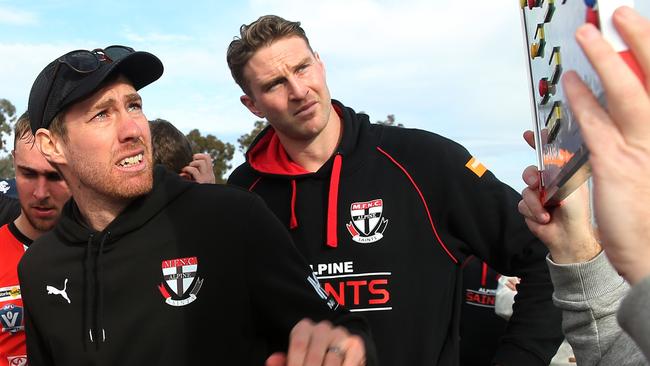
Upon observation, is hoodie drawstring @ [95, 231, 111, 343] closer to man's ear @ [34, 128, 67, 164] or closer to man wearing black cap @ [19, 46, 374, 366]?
man wearing black cap @ [19, 46, 374, 366]

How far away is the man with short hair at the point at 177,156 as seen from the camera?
4387 millimetres

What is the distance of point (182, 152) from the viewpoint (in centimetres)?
451

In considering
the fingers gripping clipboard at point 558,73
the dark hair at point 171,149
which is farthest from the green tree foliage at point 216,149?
the fingers gripping clipboard at point 558,73

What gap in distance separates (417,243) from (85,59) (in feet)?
5.11

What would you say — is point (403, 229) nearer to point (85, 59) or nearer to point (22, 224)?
point (85, 59)

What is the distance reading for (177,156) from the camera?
4504mm

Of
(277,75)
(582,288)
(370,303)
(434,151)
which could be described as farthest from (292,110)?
(582,288)

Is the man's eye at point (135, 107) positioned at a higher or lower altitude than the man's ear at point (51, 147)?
higher

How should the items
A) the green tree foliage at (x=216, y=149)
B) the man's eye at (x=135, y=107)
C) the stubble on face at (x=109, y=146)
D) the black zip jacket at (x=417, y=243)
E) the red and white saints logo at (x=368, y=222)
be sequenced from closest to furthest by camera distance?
1. the stubble on face at (x=109, y=146)
2. the man's eye at (x=135, y=107)
3. the black zip jacket at (x=417, y=243)
4. the red and white saints logo at (x=368, y=222)
5. the green tree foliage at (x=216, y=149)

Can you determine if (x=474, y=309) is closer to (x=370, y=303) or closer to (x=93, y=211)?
(x=370, y=303)

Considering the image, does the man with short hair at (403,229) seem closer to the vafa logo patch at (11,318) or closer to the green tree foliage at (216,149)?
the vafa logo patch at (11,318)

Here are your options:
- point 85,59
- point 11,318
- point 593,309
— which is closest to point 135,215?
point 85,59

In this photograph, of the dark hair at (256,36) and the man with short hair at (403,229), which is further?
the dark hair at (256,36)

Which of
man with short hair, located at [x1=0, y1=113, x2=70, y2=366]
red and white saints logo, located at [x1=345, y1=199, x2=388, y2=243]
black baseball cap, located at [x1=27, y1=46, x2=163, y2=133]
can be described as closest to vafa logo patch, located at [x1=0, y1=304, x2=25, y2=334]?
man with short hair, located at [x1=0, y1=113, x2=70, y2=366]
